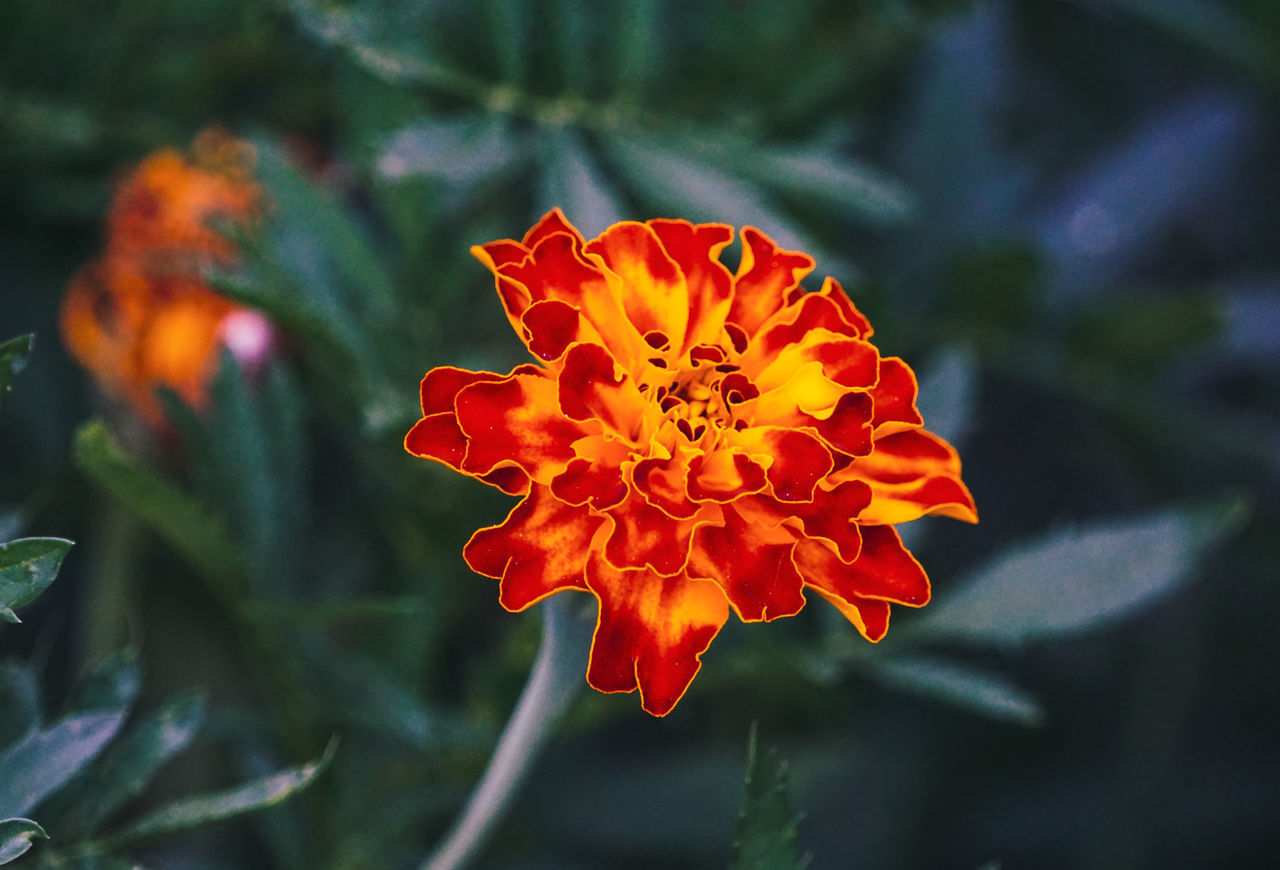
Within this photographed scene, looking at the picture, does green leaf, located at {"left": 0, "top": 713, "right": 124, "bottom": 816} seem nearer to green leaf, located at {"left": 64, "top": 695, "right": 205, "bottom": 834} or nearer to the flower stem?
green leaf, located at {"left": 64, "top": 695, "right": 205, "bottom": 834}

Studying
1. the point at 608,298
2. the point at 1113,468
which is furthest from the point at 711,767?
the point at 608,298

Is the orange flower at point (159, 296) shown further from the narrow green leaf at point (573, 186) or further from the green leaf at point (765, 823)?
the green leaf at point (765, 823)

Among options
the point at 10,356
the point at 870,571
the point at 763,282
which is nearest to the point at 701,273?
the point at 763,282

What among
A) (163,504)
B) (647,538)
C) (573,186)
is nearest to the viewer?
(647,538)

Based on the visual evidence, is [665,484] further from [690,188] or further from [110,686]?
[690,188]

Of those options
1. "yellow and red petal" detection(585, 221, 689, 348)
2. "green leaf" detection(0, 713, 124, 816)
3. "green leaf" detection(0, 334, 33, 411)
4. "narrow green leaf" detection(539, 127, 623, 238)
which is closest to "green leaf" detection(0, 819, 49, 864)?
"green leaf" detection(0, 713, 124, 816)

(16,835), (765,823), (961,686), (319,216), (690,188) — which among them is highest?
(690,188)

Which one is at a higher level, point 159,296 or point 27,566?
point 159,296

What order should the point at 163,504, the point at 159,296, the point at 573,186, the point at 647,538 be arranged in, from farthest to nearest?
the point at 159,296 → the point at 573,186 → the point at 163,504 → the point at 647,538
